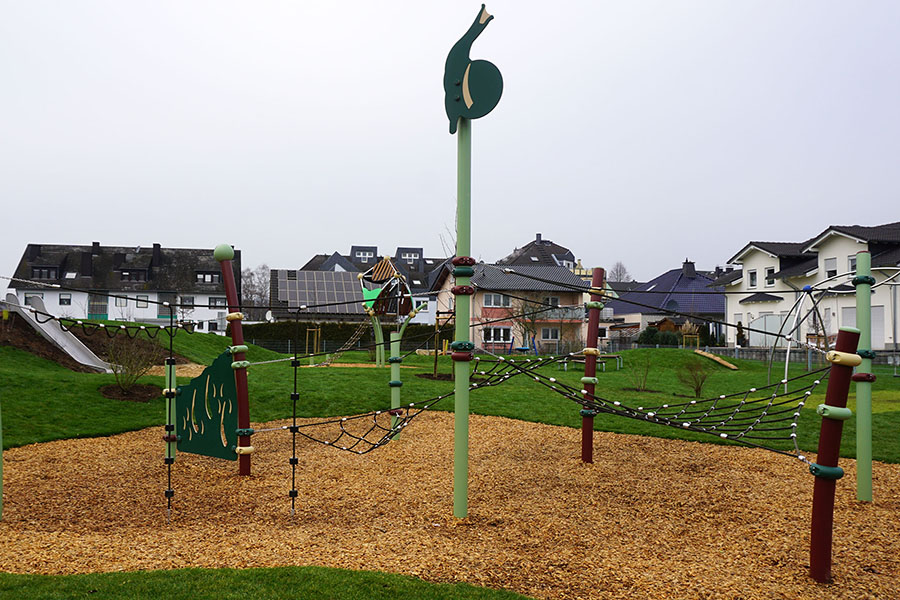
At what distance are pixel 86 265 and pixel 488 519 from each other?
51.9 m

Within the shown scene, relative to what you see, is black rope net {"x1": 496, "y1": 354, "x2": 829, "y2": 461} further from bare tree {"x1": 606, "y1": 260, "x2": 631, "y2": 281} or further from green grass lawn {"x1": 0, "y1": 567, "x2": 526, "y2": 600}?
bare tree {"x1": 606, "y1": 260, "x2": 631, "y2": 281}

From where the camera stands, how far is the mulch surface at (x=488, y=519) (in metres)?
4.24

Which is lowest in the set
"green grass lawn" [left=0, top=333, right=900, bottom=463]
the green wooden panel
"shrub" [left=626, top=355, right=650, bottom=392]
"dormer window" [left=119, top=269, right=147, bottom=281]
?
"shrub" [left=626, top=355, right=650, bottom=392]

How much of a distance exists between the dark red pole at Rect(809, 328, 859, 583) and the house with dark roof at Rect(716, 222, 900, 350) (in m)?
19.5

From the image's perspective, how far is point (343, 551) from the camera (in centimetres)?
455

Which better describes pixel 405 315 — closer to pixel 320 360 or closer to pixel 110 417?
pixel 110 417

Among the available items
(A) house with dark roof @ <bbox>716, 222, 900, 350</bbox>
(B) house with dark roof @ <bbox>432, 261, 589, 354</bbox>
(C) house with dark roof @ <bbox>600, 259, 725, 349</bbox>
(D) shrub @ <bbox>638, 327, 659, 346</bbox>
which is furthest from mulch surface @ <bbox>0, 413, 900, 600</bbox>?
(C) house with dark roof @ <bbox>600, 259, 725, 349</bbox>

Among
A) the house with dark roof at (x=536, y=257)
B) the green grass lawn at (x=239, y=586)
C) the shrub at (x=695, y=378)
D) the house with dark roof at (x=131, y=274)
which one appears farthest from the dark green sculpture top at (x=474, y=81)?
the house with dark roof at (x=536, y=257)

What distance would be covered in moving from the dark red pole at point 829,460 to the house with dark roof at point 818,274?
63.8 feet

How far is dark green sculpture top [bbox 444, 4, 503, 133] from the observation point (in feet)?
18.1

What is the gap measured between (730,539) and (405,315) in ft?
27.9

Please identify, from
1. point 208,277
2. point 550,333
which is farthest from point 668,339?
point 208,277

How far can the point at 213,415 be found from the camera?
6840 millimetres

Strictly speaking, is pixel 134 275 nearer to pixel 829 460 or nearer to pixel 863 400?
pixel 863 400
